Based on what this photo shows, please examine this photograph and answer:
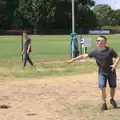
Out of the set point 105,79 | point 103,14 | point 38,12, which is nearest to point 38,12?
point 38,12

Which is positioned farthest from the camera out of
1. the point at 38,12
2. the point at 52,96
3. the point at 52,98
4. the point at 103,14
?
the point at 103,14

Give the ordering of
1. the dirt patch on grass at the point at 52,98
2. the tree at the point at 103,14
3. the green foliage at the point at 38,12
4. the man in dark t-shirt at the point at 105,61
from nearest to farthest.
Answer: the dirt patch on grass at the point at 52,98 → the man in dark t-shirt at the point at 105,61 → the green foliage at the point at 38,12 → the tree at the point at 103,14

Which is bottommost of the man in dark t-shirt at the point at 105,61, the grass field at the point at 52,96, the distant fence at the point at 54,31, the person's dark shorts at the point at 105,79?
the distant fence at the point at 54,31

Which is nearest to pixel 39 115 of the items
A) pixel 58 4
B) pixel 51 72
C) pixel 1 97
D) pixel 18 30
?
pixel 1 97

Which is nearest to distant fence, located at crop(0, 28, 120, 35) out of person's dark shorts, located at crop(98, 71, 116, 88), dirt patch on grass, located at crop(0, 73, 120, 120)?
dirt patch on grass, located at crop(0, 73, 120, 120)

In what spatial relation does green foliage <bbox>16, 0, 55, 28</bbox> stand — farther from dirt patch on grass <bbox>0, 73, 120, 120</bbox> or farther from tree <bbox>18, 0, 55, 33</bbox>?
dirt patch on grass <bbox>0, 73, 120, 120</bbox>

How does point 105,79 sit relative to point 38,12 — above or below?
below

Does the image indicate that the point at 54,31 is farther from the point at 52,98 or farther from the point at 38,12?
the point at 52,98

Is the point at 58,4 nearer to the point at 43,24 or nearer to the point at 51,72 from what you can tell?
the point at 43,24

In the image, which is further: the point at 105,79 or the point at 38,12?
the point at 38,12

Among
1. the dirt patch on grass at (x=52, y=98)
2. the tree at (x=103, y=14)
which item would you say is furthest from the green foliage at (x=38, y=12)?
the dirt patch on grass at (x=52, y=98)

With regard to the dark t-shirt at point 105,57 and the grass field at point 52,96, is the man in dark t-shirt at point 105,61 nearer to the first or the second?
the dark t-shirt at point 105,57

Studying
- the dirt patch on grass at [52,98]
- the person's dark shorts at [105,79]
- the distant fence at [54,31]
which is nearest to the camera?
the dirt patch on grass at [52,98]

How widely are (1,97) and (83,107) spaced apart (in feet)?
8.77
